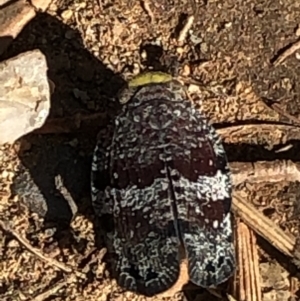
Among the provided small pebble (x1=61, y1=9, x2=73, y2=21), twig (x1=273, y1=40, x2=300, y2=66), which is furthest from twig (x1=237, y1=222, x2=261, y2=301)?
small pebble (x1=61, y1=9, x2=73, y2=21)

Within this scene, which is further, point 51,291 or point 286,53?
point 286,53

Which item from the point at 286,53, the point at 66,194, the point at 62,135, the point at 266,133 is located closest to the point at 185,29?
the point at 286,53

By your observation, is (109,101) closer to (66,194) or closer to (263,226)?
(66,194)

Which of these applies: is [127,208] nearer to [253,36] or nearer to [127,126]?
[127,126]

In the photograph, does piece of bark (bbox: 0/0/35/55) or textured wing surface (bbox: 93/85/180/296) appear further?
piece of bark (bbox: 0/0/35/55)

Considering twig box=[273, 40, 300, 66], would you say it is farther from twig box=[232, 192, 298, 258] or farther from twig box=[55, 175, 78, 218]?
twig box=[55, 175, 78, 218]
